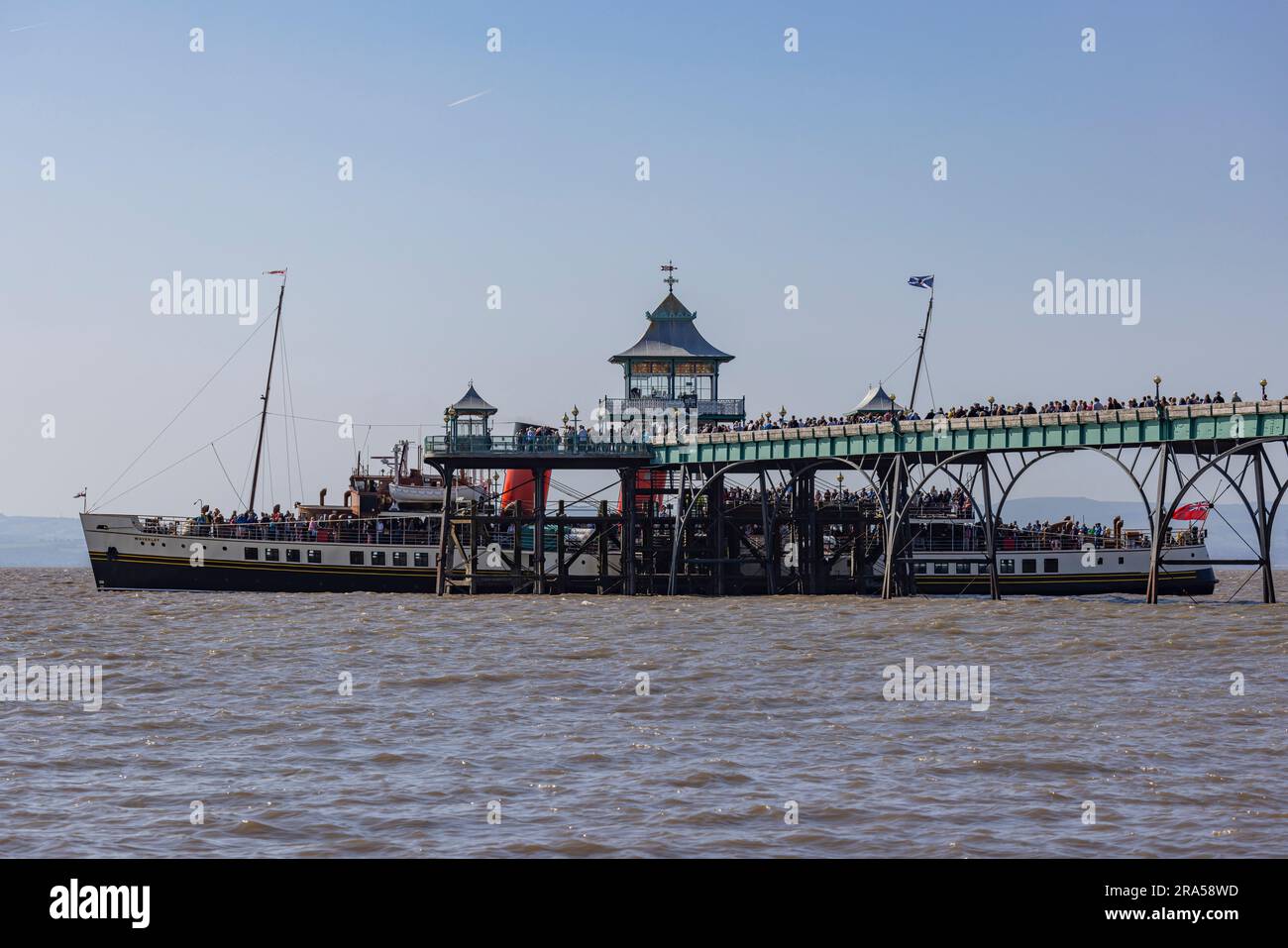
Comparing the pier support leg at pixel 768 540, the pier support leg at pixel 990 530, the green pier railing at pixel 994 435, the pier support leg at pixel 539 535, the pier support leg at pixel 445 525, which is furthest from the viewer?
the pier support leg at pixel 445 525

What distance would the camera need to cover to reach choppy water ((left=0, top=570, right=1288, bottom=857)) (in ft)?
66.1

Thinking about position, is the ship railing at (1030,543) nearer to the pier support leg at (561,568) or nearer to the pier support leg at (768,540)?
the pier support leg at (768,540)

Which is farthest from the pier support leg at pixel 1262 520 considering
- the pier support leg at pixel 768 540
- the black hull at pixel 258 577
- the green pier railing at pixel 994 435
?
the black hull at pixel 258 577

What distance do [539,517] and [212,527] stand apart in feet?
74.0

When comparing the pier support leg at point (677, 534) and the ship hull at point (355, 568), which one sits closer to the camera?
the pier support leg at point (677, 534)

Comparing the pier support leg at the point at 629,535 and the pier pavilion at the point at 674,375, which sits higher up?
the pier pavilion at the point at 674,375

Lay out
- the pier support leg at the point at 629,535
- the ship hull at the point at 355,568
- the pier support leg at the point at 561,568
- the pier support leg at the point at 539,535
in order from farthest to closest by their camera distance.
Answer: the ship hull at the point at 355,568 < the pier support leg at the point at 561,568 < the pier support leg at the point at 629,535 < the pier support leg at the point at 539,535

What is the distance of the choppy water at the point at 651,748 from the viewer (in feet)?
66.1

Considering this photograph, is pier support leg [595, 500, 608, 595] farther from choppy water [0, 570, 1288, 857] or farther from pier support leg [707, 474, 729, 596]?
choppy water [0, 570, 1288, 857]

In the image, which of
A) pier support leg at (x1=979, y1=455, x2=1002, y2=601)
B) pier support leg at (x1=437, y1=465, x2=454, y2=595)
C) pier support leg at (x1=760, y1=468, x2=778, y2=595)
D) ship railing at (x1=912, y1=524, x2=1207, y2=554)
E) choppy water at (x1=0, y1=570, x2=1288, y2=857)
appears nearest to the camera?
choppy water at (x1=0, y1=570, x2=1288, y2=857)

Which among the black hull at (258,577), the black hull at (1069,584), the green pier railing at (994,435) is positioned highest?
the green pier railing at (994,435)

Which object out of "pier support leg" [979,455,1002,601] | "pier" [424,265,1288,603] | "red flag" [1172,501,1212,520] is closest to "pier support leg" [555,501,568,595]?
"pier" [424,265,1288,603]
